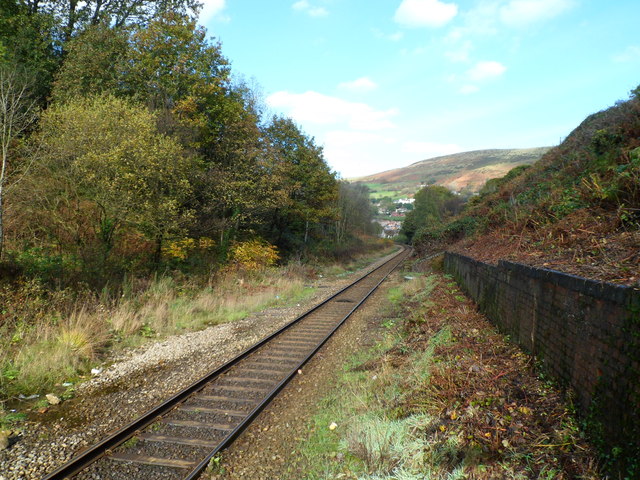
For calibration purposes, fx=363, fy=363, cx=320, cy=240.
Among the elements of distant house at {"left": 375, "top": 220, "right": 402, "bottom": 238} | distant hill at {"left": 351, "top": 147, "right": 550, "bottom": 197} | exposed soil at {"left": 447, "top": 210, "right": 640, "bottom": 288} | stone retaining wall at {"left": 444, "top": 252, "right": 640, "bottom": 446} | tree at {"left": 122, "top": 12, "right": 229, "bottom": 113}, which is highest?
distant hill at {"left": 351, "top": 147, "right": 550, "bottom": 197}

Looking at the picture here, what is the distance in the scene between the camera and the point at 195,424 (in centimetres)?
495

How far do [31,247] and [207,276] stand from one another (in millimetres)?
6164

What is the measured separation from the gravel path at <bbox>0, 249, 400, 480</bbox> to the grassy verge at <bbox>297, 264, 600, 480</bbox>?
2.70 m

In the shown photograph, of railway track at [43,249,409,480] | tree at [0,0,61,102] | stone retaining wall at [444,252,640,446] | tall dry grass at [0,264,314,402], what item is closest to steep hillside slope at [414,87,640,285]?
stone retaining wall at [444,252,640,446]

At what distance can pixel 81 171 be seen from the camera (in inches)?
441

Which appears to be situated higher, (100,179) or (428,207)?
(428,207)

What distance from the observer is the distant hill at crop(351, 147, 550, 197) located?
124 meters

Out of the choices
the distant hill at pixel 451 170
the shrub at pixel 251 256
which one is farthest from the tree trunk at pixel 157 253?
the distant hill at pixel 451 170

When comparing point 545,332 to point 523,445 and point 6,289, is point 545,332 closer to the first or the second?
point 523,445

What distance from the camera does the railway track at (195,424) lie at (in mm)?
4020

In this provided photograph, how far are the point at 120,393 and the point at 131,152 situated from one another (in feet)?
26.8

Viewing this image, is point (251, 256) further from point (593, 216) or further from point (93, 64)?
point (593, 216)

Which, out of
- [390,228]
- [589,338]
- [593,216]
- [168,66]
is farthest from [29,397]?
[390,228]

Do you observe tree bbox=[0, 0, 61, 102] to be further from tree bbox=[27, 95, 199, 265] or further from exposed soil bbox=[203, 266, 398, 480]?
exposed soil bbox=[203, 266, 398, 480]
